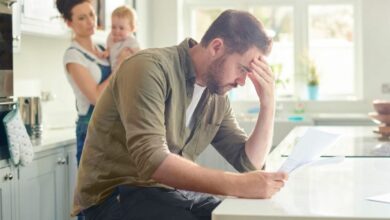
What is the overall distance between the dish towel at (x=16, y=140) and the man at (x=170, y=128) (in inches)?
35.6

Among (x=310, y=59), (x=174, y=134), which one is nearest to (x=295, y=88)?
(x=310, y=59)

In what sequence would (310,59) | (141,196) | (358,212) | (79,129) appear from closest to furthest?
(358,212)
(141,196)
(79,129)
(310,59)

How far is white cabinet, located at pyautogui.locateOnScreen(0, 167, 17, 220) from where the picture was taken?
2.54 metres

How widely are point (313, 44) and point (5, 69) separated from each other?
3.58 metres

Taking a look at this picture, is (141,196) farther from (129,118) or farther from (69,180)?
(69,180)

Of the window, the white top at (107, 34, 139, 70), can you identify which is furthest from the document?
the window

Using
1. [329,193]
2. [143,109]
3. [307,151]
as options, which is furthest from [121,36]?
[329,193]

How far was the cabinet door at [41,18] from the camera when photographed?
309cm

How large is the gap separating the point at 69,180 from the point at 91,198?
62.6 inches

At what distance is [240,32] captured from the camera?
170 centimetres

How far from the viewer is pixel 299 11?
18.0 ft

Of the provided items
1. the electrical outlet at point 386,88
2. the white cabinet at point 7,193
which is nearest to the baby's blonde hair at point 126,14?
the white cabinet at point 7,193

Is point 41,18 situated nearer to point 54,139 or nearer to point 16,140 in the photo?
point 54,139

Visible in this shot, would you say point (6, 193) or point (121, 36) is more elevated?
point (121, 36)
